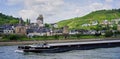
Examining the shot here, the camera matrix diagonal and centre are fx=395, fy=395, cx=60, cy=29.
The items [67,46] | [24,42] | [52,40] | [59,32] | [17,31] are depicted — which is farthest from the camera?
[59,32]

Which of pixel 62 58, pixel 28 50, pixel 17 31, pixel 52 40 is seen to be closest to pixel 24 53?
pixel 28 50

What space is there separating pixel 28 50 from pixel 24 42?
4915 cm

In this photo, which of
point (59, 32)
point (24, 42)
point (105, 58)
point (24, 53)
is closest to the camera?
point (105, 58)

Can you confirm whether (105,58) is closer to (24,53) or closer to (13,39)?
(24,53)

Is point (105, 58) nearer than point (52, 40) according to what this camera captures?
Yes

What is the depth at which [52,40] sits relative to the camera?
14200 cm

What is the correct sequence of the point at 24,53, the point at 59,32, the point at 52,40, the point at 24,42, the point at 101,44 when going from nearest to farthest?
the point at 24,53 → the point at 101,44 → the point at 24,42 → the point at 52,40 → the point at 59,32

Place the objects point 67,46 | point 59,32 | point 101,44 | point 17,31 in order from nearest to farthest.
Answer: point 67,46 → point 101,44 → point 17,31 → point 59,32

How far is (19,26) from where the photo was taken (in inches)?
6762

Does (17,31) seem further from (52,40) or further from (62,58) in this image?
(62,58)

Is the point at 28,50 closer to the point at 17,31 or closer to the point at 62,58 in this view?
the point at 62,58

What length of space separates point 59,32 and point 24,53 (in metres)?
106

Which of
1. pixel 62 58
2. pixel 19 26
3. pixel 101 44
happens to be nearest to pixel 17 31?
pixel 19 26

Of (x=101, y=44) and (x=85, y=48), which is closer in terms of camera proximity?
(x=85, y=48)
